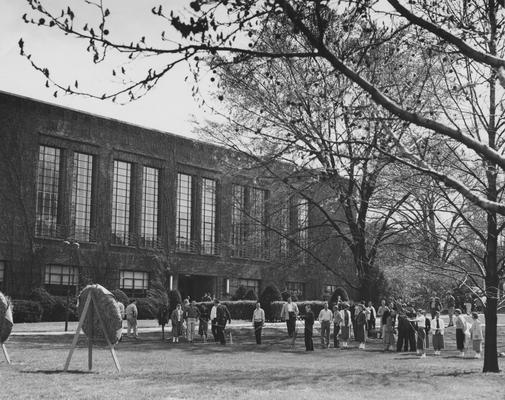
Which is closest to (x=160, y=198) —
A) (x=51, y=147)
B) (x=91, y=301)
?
(x=51, y=147)

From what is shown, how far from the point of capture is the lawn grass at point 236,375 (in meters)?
11.9

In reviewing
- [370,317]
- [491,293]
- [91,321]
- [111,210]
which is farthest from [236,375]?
[111,210]

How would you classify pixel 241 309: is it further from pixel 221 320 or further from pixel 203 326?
pixel 221 320

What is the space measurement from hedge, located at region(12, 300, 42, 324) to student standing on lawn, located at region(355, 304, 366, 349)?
62.1ft

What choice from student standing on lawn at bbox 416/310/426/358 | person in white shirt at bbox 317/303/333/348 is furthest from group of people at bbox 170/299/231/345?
student standing on lawn at bbox 416/310/426/358

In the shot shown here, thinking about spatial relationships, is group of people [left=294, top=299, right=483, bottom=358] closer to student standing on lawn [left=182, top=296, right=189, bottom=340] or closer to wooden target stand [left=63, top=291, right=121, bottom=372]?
student standing on lawn [left=182, top=296, right=189, bottom=340]

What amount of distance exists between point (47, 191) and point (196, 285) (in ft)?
45.9

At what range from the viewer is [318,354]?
23672mm

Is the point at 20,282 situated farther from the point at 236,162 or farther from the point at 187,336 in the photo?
the point at 236,162

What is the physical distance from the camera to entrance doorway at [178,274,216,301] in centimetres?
5197

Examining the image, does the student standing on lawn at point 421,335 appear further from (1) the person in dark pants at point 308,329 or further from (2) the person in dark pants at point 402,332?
(1) the person in dark pants at point 308,329

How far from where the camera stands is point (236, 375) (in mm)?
15297

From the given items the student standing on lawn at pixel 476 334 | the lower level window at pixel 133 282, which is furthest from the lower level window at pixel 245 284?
the student standing on lawn at pixel 476 334

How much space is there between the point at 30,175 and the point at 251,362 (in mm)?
26674
